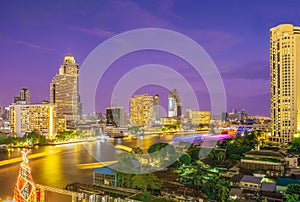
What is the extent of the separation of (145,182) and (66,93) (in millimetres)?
20397

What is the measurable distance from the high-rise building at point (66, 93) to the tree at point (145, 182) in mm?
19039

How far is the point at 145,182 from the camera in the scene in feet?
15.0

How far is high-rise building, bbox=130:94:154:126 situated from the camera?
30.4 metres

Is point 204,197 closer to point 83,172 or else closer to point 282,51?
point 83,172

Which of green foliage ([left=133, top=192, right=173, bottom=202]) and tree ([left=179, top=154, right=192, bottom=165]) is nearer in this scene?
green foliage ([left=133, top=192, right=173, bottom=202])

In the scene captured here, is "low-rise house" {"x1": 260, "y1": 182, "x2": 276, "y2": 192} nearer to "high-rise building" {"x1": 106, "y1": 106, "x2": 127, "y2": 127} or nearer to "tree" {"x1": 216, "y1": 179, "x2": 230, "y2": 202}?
"tree" {"x1": 216, "y1": 179, "x2": 230, "y2": 202}

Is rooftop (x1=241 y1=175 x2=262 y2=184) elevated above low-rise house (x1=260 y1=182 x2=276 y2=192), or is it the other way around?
rooftop (x1=241 y1=175 x2=262 y2=184)

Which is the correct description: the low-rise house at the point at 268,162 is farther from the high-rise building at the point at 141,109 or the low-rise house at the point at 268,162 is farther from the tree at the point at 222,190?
the high-rise building at the point at 141,109

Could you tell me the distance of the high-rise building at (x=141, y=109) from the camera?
30406mm

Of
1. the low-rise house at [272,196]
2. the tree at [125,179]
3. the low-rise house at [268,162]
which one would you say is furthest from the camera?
the low-rise house at [268,162]

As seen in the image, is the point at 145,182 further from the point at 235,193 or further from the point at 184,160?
the point at 184,160

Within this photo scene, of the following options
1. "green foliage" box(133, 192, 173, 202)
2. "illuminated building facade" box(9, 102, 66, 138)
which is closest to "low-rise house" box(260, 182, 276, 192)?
"green foliage" box(133, 192, 173, 202)

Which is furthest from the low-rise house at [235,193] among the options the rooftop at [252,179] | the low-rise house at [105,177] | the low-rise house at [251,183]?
the low-rise house at [105,177]

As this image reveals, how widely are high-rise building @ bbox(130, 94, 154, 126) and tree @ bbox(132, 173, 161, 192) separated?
996 inches
